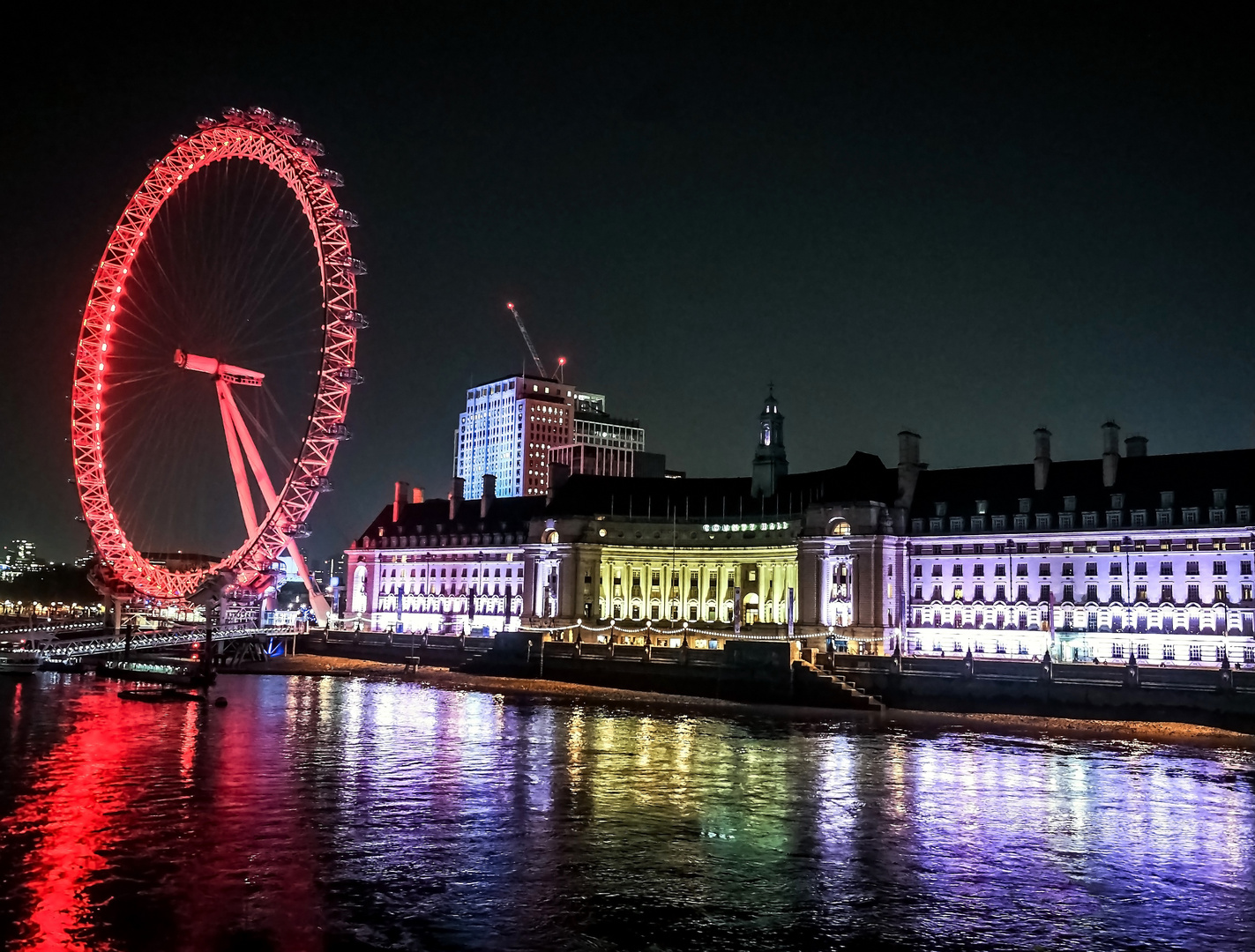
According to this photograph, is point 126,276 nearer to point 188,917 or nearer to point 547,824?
point 547,824

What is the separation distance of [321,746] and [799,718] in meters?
27.2

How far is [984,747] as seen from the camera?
173ft

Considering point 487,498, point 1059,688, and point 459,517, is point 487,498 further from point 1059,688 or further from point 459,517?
point 1059,688

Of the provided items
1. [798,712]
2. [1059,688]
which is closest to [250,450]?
[798,712]

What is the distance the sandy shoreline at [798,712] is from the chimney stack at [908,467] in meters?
35.4

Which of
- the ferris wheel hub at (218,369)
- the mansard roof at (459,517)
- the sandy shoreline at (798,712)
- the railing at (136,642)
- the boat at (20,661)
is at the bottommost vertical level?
the sandy shoreline at (798,712)

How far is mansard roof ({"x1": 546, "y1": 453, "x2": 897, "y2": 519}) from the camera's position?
11756 centimetres

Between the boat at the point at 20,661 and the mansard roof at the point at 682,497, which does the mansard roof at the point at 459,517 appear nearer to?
the mansard roof at the point at 682,497

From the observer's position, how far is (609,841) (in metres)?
31.8

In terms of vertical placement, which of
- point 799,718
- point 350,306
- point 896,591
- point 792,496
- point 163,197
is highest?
point 163,197

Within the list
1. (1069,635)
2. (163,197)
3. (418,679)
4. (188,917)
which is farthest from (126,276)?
(1069,635)

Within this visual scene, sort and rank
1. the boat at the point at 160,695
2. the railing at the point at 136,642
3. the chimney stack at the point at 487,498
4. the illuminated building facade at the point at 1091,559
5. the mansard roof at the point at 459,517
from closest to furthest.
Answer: the boat at the point at 160,695
the illuminated building facade at the point at 1091,559
the railing at the point at 136,642
the mansard roof at the point at 459,517
the chimney stack at the point at 487,498

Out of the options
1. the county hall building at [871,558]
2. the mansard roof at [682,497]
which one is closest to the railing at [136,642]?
the county hall building at [871,558]

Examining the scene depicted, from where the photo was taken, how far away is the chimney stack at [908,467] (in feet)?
342
